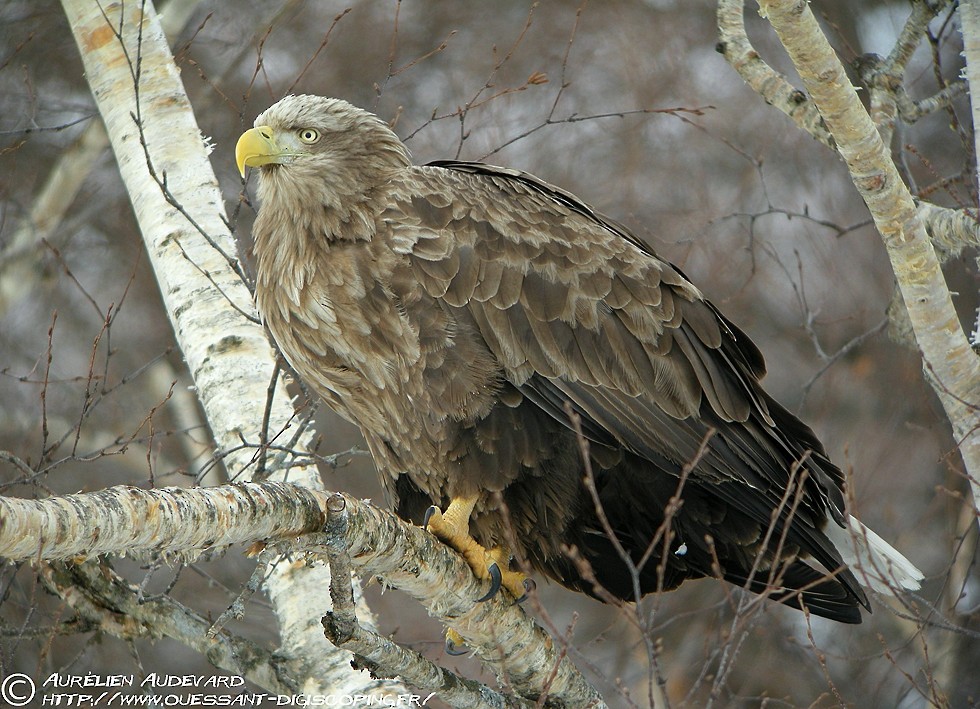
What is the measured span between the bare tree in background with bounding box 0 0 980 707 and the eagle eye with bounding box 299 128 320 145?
0.47 meters

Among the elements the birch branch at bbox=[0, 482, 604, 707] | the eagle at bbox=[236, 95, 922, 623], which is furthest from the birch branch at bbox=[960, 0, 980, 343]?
the birch branch at bbox=[0, 482, 604, 707]

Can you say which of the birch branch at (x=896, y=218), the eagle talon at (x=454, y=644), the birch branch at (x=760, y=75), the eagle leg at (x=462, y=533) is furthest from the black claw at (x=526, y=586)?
the birch branch at (x=760, y=75)

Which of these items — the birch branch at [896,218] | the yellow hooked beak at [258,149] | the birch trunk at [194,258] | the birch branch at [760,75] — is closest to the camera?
the birch branch at [896,218]

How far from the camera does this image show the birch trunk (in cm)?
407

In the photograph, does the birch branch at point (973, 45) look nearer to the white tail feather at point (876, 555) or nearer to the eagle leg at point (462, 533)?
the white tail feather at point (876, 555)

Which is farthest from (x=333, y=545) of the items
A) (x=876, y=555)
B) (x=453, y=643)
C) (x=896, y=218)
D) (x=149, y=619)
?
(x=876, y=555)

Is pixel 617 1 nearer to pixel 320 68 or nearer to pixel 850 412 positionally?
pixel 320 68

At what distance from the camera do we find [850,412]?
27.0 ft

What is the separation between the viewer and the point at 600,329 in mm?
3822

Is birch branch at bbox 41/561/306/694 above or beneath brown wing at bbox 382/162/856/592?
beneath

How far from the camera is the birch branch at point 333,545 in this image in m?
2.29

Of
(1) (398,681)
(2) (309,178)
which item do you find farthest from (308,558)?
(2) (309,178)

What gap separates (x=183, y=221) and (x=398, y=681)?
2320 mm

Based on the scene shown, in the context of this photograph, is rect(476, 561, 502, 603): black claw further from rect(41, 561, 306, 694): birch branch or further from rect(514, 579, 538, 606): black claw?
rect(41, 561, 306, 694): birch branch
